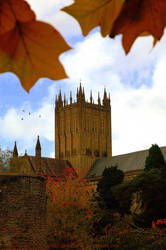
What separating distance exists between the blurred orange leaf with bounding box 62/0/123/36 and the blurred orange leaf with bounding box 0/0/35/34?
0.23ft

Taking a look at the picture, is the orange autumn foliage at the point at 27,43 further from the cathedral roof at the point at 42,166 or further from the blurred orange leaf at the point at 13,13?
the cathedral roof at the point at 42,166

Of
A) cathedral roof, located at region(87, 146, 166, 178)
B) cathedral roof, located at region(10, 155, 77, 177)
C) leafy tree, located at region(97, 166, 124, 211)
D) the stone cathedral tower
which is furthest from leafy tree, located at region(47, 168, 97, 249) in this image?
the stone cathedral tower

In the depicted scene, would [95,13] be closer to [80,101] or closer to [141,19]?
[141,19]

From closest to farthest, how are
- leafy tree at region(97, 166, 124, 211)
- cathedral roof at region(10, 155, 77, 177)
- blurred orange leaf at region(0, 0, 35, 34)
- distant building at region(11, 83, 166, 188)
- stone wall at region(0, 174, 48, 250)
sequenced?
blurred orange leaf at region(0, 0, 35, 34) < stone wall at region(0, 174, 48, 250) < leafy tree at region(97, 166, 124, 211) < cathedral roof at region(10, 155, 77, 177) < distant building at region(11, 83, 166, 188)

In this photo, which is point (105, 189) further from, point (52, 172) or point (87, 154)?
point (87, 154)

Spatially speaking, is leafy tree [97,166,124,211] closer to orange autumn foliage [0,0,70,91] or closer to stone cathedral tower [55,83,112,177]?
orange autumn foliage [0,0,70,91]

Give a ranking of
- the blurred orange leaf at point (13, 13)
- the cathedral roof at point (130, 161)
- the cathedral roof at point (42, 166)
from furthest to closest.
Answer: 1. the cathedral roof at point (42, 166)
2. the cathedral roof at point (130, 161)
3. the blurred orange leaf at point (13, 13)

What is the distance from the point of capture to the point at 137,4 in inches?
19.8

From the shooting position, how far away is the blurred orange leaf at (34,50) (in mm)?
499

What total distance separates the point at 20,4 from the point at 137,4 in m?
0.14

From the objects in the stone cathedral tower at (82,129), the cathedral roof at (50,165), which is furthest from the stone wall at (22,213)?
the stone cathedral tower at (82,129)

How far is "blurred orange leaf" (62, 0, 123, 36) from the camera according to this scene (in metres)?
0.53

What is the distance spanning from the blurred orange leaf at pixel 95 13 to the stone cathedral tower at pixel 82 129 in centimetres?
5266

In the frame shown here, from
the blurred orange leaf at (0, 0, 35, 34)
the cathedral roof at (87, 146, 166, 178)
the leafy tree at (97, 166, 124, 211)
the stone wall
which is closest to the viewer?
the blurred orange leaf at (0, 0, 35, 34)
